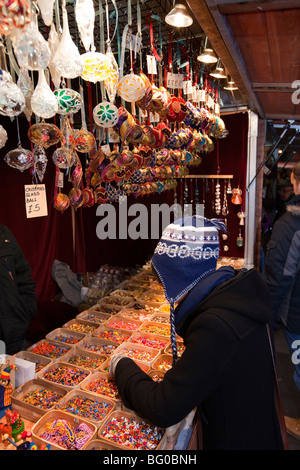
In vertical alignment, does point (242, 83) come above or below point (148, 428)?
above

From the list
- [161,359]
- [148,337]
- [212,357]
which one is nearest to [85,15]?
[212,357]

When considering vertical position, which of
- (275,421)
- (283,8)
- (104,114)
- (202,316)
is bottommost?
(275,421)

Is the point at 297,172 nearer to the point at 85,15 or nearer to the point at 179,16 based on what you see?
the point at 179,16

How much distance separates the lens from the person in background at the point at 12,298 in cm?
178

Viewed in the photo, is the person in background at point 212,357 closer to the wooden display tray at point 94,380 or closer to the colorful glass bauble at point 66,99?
the wooden display tray at point 94,380

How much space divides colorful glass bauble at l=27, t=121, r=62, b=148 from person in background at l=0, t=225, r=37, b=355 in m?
0.73

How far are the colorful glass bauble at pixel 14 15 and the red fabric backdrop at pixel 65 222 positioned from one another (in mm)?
1886

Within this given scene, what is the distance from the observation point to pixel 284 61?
1808 mm

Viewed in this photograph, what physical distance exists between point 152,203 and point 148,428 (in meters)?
Result: 3.58

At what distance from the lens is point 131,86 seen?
4.57 feet

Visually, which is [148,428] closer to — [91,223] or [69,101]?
[69,101]

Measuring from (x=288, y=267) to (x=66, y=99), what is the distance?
176 centimetres
